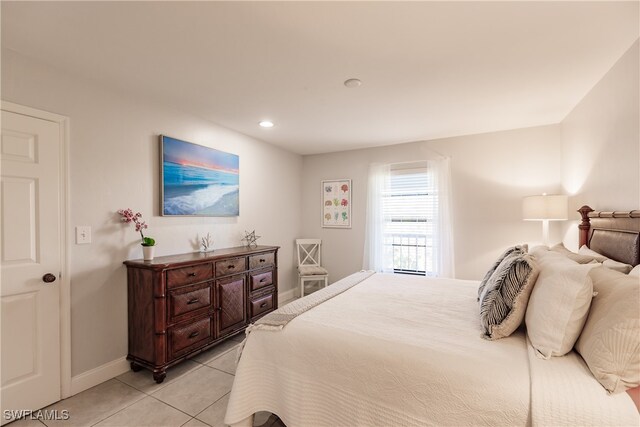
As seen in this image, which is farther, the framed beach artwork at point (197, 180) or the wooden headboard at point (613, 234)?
the framed beach artwork at point (197, 180)

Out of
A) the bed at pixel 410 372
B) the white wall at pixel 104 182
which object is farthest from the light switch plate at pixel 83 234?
Result: the bed at pixel 410 372

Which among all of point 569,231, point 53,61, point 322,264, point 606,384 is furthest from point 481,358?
point 322,264

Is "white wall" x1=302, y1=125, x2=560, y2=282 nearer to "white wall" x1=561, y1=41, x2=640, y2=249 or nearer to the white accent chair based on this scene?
"white wall" x1=561, y1=41, x2=640, y2=249

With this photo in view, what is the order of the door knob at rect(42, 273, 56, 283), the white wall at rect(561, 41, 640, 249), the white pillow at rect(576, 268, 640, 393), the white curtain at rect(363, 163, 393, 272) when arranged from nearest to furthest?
the white pillow at rect(576, 268, 640, 393) → the white wall at rect(561, 41, 640, 249) → the door knob at rect(42, 273, 56, 283) → the white curtain at rect(363, 163, 393, 272)

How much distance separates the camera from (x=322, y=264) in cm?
496

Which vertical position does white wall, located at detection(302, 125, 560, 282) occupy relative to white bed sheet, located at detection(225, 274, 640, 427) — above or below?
above

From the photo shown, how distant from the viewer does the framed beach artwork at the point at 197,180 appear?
113 inches

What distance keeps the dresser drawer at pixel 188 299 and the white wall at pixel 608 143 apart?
3.36 metres

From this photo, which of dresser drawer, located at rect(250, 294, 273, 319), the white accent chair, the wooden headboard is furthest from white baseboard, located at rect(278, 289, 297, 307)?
the wooden headboard

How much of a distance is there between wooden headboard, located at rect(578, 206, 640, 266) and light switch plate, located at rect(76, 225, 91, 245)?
148 inches

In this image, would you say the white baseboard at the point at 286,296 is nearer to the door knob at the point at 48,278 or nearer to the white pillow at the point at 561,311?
the door knob at the point at 48,278

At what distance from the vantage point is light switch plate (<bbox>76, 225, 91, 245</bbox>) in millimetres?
2252

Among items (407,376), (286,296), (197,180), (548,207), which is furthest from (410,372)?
(286,296)

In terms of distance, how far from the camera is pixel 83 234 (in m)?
2.28
